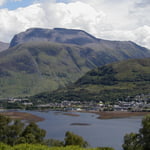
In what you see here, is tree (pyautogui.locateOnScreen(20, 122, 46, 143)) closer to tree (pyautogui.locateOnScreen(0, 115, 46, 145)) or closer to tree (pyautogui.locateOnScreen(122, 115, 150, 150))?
tree (pyautogui.locateOnScreen(0, 115, 46, 145))

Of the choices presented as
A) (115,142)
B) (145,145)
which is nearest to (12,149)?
(145,145)

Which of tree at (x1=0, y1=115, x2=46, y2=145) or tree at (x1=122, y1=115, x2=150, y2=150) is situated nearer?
tree at (x1=122, y1=115, x2=150, y2=150)

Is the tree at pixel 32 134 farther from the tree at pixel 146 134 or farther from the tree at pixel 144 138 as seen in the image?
the tree at pixel 146 134

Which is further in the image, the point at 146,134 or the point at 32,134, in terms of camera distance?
the point at 32,134

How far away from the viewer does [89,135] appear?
398ft

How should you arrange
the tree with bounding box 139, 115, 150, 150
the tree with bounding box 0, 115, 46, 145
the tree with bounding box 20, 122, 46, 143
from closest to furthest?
the tree with bounding box 139, 115, 150, 150 < the tree with bounding box 20, 122, 46, 143 < the tree with bounding box 0, 115, 46, 145

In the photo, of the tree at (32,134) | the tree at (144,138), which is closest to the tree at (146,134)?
the tree at (144,138)

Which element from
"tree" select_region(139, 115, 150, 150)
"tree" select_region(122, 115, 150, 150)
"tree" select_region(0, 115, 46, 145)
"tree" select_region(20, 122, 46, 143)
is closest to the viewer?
"tree" select_region(139, 115, 150, 150)

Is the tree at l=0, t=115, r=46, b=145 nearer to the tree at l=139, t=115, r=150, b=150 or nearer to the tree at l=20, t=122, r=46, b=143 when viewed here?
the tree at l=20, t=122, r=46, b=143

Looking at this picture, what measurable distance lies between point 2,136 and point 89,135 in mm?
51828

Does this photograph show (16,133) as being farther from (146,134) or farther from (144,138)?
(146,134)

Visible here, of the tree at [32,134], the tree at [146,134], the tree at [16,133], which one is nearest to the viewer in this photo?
the tree at [146,134]

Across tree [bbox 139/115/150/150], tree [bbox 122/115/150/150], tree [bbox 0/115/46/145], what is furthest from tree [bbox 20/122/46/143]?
tree [bbox 139/115/150/150]

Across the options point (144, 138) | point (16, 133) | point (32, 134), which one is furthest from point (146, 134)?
point (16, 133)
